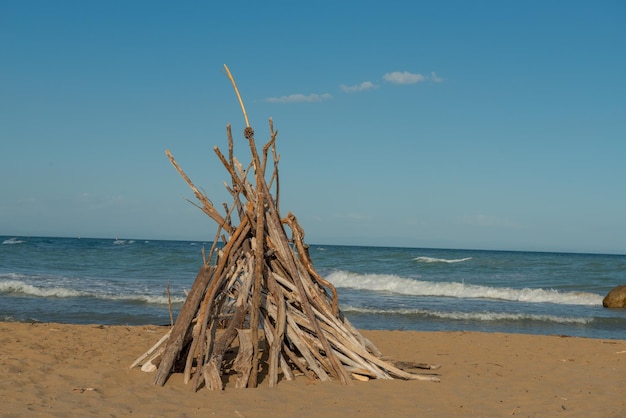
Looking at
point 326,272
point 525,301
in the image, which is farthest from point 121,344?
point 326,272

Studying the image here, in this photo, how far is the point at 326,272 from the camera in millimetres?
26953

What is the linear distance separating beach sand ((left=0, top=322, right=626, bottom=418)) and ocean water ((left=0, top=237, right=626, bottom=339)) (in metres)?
3.46

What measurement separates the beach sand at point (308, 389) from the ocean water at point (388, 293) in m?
3.46

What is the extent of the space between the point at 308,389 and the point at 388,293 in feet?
48.4

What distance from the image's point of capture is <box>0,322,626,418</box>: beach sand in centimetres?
509

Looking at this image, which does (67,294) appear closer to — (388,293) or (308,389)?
(388,293)

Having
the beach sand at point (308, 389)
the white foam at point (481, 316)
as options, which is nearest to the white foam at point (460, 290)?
the white foam at point (481, 316)

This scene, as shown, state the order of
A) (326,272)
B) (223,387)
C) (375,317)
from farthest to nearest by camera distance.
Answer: (326,272), (375,317), (223,387)

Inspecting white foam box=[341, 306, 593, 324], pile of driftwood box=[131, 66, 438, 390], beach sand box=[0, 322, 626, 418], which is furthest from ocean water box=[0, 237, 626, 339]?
pile of driftwood box=[131, 66, 438, 390]

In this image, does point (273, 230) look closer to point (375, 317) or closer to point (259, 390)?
point (259, 390)

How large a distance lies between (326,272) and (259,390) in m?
21.4

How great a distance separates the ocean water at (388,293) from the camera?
12492 mm

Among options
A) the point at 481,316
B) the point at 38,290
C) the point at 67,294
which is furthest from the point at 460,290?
the point at 38,290

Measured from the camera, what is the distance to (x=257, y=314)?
226 inches
